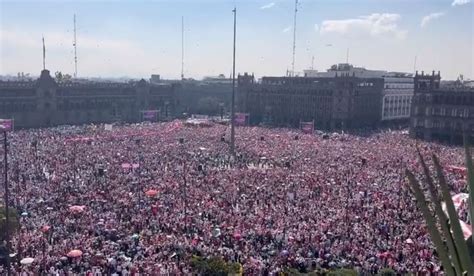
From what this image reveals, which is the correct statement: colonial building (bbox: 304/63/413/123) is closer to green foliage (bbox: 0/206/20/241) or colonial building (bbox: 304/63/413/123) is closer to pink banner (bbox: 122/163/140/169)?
pink banner (bbox: 122/163/140/169)

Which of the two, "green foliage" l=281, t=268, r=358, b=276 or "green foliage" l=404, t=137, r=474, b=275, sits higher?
"green foliage" l=404, t=137, r=474, b=275

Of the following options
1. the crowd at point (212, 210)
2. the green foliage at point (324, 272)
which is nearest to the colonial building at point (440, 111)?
the crowd at point (212, 210)

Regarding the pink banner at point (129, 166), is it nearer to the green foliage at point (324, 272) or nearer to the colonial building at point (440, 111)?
the green foliage at point (324, 272)

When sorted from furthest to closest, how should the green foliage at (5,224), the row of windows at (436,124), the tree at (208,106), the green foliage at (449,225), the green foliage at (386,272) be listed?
the tree at (208,106) → the row of windows at (436,124) → the green foliage at (5,224) → the green foliage at (386,272) → the green foliage at (449,225)

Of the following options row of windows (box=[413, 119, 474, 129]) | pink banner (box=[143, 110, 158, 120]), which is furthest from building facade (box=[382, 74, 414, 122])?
pink banner (box=[143, 110, 158, 120])

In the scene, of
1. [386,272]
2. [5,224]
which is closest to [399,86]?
[386,272]

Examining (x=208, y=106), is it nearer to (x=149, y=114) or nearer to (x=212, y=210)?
(x=149, y=114)
